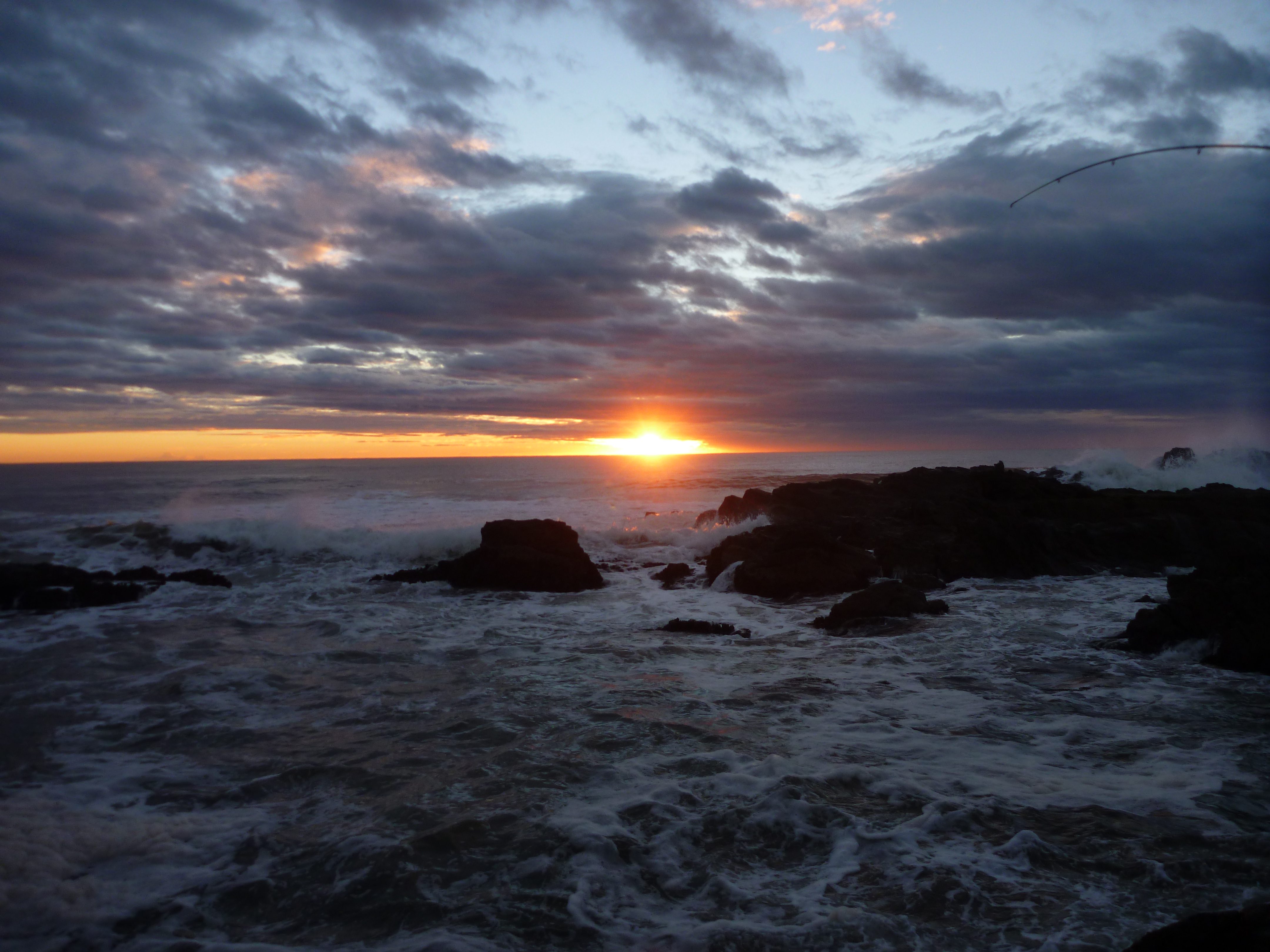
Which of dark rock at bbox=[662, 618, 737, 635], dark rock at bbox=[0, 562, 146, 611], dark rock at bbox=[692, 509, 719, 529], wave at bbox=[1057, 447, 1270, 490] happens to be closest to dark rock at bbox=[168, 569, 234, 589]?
dark rock at bbox=[0, 562, 146, 611]

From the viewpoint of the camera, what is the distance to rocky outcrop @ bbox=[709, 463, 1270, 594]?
16203mm

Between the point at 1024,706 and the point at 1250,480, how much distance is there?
110ft

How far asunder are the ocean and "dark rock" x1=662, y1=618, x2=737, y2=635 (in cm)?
25

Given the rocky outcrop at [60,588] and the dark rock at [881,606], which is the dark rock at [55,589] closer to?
the rocky outcrop at [60,588]

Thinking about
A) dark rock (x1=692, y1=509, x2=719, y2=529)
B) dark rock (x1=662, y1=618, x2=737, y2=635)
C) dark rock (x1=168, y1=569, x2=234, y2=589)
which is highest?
dark rock (x1=692, y1=509, x2=719, y2=529)

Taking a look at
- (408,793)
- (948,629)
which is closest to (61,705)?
(408,793)

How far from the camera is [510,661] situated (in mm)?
9984

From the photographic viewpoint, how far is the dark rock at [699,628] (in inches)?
456

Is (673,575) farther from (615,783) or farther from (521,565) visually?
(615,783)

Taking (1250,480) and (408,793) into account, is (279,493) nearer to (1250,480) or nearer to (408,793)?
(408,793)

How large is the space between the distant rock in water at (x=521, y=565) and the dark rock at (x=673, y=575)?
155 centimetres

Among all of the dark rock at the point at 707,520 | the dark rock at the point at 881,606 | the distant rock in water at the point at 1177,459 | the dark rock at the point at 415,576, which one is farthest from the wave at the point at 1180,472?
the dark rock at the point at 415,576

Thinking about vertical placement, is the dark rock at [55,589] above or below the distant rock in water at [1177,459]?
below

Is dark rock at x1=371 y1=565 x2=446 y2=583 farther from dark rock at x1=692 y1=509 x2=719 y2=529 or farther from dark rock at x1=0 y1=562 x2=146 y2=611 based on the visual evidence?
dark rock at x1=692 y1=509 x2=719 y2=529
